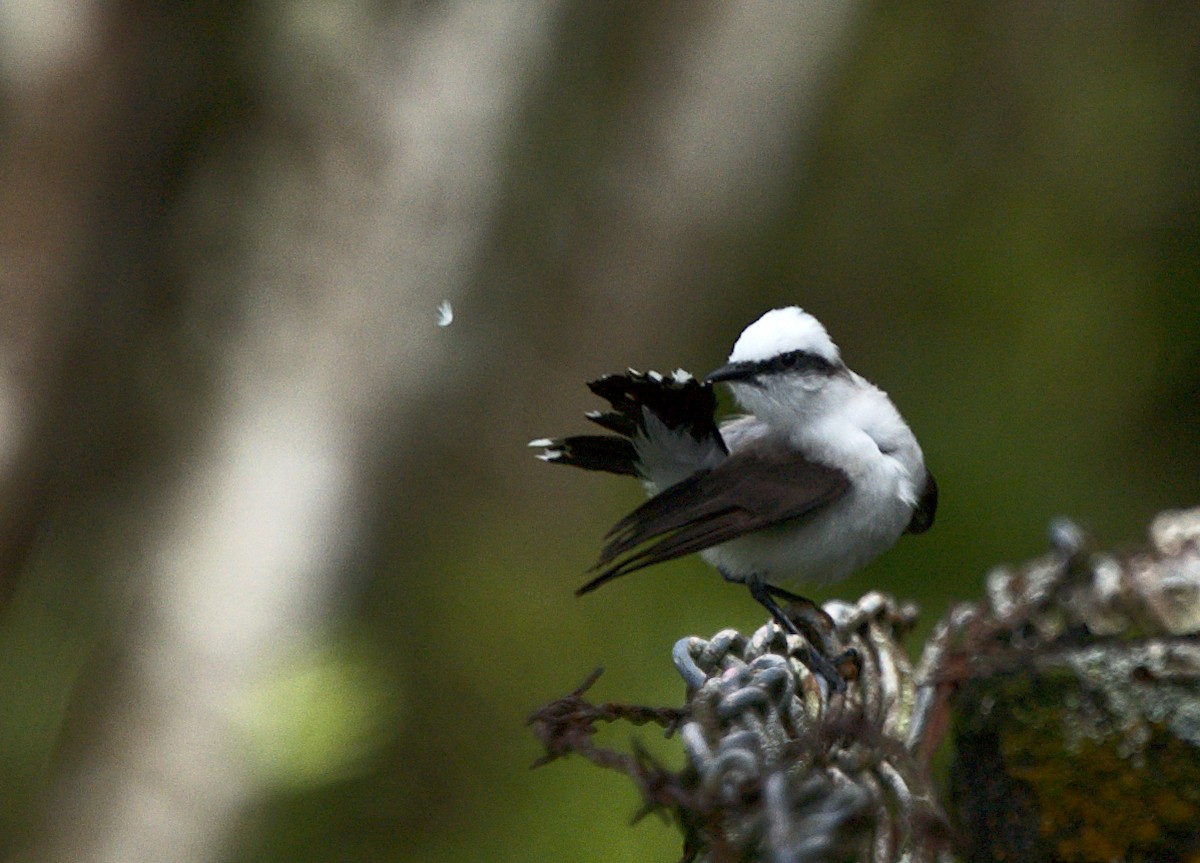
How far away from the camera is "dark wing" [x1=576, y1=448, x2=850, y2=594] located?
1.49 meters

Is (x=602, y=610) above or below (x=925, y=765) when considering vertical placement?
above

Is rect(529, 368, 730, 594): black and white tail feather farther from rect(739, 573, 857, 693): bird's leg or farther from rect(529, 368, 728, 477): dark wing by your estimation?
rect(739, 573, 857, 693): bird's leg

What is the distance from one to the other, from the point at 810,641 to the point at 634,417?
1.33 feet

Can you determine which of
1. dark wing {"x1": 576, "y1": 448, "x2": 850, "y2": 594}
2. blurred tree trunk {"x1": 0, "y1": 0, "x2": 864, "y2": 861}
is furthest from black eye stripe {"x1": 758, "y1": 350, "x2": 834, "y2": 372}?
blurred tree trunk {"x1": 0, "y1": 0, "x2": 864, "y2": 861}

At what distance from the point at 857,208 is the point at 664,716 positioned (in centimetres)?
304

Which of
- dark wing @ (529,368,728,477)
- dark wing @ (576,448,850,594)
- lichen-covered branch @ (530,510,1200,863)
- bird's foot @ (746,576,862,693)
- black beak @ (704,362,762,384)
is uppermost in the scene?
black beak @ (704,362,762,384)

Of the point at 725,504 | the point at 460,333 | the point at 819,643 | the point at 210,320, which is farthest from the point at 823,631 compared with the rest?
the point at 460,333

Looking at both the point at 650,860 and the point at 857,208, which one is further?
the point at 857,208

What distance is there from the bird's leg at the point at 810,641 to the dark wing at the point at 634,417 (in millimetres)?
182

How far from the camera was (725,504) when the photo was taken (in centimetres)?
155

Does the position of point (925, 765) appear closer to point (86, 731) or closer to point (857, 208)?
point (86, 731)

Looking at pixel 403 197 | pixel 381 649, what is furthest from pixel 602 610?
pixel 403 197

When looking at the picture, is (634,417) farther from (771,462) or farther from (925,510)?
(925,510)

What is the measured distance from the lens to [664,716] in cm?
99
